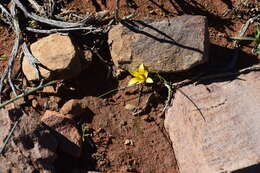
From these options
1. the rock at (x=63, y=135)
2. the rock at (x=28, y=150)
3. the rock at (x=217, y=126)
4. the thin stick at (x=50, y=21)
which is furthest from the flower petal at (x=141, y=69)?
the rock at (x=28, y=150)

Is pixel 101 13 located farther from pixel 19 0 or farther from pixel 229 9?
pixel 229 9

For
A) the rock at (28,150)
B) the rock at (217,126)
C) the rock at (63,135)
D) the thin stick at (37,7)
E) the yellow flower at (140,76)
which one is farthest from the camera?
the thin stick at (37,7)

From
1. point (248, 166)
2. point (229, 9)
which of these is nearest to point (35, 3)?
point (229, 9)

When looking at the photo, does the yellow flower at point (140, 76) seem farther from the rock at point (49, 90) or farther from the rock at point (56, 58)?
the rock at point (49, 90)

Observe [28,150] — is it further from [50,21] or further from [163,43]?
[163,43]

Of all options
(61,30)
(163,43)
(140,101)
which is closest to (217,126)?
(140,101)

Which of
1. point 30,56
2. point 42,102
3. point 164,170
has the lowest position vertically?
point 164,170

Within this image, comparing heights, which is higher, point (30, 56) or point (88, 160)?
point (30, 56)

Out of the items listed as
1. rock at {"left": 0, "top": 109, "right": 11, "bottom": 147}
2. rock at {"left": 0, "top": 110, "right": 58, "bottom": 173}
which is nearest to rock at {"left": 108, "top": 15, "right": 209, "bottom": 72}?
rock at {"left": 0, "top": 110, "right": 58, "bottom": 173}
